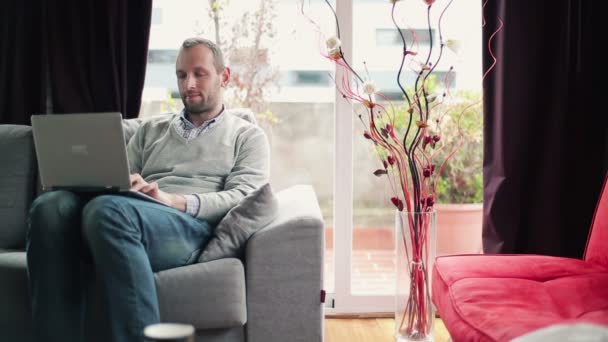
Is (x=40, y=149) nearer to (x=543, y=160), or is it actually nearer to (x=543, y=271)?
(x=543, y=271)

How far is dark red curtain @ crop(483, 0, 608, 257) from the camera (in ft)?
9.39

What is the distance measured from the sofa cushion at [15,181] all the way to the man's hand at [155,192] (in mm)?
758

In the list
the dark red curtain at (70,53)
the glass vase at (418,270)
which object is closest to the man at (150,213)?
the dark red curtain at (70,53)

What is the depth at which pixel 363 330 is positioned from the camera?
2.85 metres

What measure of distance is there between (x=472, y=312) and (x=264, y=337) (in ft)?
2.36

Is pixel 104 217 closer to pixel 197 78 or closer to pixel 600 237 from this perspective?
pixel 197 78

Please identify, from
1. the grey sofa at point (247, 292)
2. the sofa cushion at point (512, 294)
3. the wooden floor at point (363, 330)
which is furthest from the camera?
the wooden floor at point (363, 330)

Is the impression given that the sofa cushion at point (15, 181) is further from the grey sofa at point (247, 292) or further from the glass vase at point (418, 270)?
the glass vase at point (418, 270)

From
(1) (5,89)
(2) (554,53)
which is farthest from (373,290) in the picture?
(1) (5,89)

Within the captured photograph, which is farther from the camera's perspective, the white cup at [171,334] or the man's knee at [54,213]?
the man's knee at [54,213]

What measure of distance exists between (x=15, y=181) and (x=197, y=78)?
0.85 m

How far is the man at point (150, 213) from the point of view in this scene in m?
1.90

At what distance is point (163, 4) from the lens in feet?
10.4

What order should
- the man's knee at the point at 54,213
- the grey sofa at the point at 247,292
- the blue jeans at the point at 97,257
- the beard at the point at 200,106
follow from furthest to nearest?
the beard at the point at 200,106, the grey sofa at the point at 247,292, the man's knee at the point at 54,213, the blue jeans at the point at 97,257
